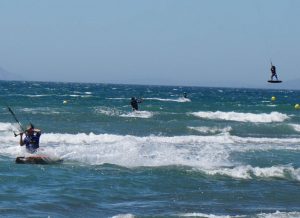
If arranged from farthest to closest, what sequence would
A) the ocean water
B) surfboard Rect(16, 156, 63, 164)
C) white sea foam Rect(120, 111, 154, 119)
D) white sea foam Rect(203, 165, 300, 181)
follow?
white sea foam Rect(120, 111, 154, 119) → surfboard Rect(16, 156, 63, 164) → white sea foam Rect(203, 165, 300, 181) → the ocean water

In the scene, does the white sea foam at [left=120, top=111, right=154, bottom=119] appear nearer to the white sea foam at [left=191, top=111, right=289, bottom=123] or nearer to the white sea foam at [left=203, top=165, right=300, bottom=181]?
the white sea foam at [left=191, top=111, right=289, bottom=123]

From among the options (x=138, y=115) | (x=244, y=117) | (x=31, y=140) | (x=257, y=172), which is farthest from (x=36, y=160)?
(x=244, y=117)

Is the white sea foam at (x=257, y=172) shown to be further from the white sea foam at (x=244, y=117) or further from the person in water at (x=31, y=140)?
the white sea foam at (x=244, y=117)

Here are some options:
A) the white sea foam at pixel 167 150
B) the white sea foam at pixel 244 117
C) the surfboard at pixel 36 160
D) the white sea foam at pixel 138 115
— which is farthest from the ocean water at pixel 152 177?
the white sea foam at pixel 244 117

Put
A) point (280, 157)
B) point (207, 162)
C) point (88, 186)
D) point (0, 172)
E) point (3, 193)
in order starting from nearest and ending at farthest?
1. point (3, 193)
2. point (88, 186)
3. point (0, 172)
4. point (207, 162)
5. point (280, 157)

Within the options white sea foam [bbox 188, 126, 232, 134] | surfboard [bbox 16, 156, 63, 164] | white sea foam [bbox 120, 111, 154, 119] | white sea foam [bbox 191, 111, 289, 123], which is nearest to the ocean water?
surfboard [bbox 16, 156, 63, 164]

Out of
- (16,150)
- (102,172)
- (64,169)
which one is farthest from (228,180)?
(16,150)

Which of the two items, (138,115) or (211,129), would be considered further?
(138,115)

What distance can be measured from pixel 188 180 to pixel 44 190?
4.92 meters

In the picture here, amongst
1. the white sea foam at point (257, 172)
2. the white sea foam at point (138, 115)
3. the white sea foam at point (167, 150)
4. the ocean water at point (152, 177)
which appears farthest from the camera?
the white sea foam at point (138, 115)

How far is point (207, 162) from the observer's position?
24375 mm

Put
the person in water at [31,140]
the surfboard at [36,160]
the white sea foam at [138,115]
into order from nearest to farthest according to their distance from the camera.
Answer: the surfboard at [36,160]
the person in water at [31,140]
the white sea foam at [138,115]

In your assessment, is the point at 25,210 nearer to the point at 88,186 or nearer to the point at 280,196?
the point at 88,186

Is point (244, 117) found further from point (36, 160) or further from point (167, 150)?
point (36, 160)
